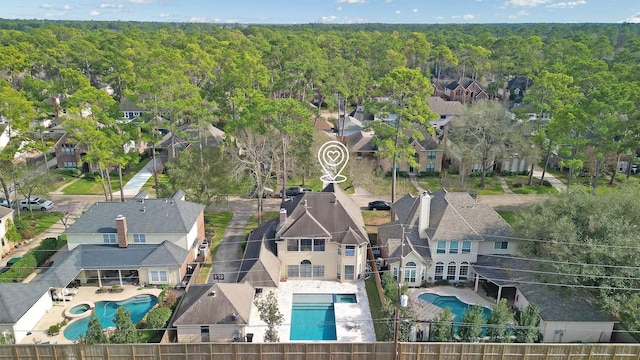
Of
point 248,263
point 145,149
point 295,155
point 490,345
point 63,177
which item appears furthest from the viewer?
point 145,149

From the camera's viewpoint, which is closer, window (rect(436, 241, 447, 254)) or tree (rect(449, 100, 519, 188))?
window (rect(436, 241, 447, 254))

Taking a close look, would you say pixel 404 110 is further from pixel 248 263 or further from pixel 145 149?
pixel 145 149

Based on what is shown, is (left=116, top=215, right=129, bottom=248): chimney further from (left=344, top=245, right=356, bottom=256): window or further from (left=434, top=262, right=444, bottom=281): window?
(left=434, top=262, right=444, bottom=281): window

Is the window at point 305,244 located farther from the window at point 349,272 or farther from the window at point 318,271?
the window at point 349,272

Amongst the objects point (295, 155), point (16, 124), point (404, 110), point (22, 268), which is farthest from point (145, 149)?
point (404, 110)

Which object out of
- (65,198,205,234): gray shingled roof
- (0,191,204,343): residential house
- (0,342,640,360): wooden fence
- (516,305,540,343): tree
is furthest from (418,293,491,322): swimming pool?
(65,198,205,234): gray shingled roof

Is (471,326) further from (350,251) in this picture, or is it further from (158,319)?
(158,319)
